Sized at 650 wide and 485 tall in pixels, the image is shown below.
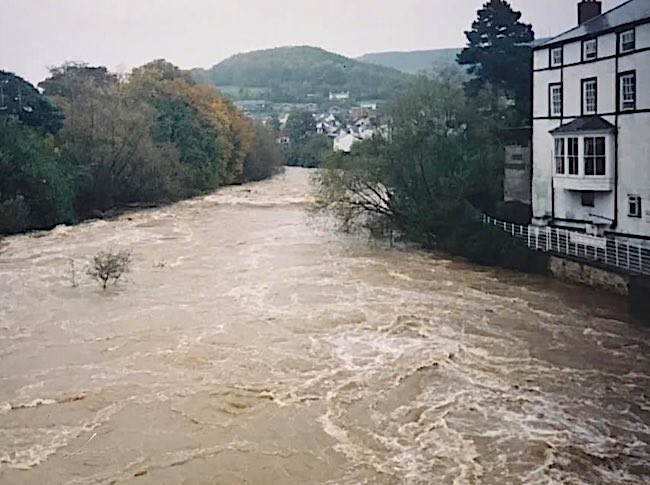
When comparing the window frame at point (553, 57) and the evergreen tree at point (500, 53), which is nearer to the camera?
the window frame at point (553, 57)

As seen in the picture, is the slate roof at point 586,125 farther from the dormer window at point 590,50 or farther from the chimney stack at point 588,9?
the chimney stack at point 588,9

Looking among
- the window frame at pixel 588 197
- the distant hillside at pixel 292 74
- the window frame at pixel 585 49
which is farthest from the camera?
the distant hillside at pixel 292 74

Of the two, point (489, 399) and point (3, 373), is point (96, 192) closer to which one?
point (3, 373)

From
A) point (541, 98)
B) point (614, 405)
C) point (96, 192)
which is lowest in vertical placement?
point (614, 405)

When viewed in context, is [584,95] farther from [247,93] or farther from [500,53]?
[247,93]

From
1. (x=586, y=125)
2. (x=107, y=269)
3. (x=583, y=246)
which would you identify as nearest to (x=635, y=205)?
(x=583, y=246)

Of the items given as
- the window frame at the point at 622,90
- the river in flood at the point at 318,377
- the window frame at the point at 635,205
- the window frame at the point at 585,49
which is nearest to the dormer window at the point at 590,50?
the window frame at the point at 585,49

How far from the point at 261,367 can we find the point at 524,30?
16.3 metres

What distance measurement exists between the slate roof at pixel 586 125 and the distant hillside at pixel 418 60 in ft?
28.2

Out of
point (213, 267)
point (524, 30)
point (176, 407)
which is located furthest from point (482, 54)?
point (176, 407)

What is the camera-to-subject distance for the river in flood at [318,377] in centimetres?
845

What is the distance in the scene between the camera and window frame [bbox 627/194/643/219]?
16.0m

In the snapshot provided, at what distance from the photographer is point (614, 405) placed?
996 cm

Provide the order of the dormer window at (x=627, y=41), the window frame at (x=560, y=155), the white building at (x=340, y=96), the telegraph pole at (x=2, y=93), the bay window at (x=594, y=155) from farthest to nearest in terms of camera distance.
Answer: the white building at (x=340, y=96), the telegraph pole at (x=2, y=93), the window frame at (x=560, y=155), the bay window at (x=594, y=155), the dormer window at (x=627, y=41)
